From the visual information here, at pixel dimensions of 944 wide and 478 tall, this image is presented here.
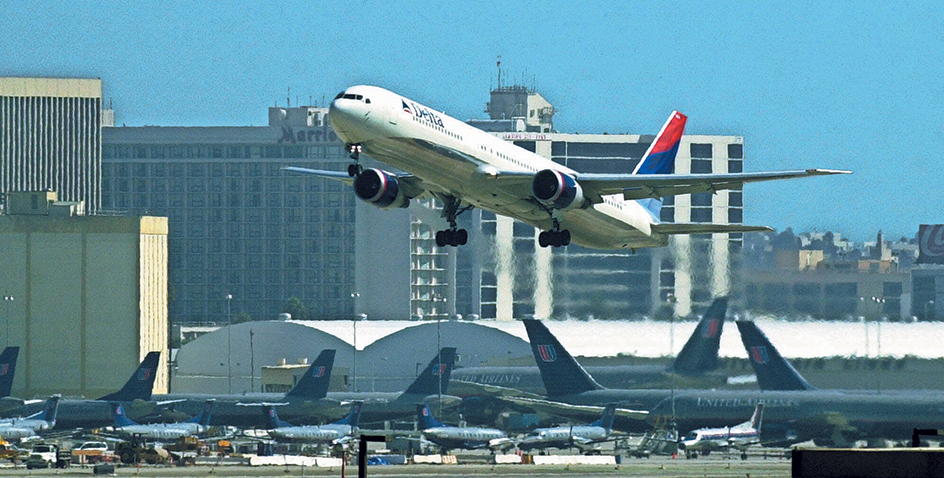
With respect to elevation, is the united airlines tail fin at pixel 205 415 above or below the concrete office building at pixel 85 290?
below

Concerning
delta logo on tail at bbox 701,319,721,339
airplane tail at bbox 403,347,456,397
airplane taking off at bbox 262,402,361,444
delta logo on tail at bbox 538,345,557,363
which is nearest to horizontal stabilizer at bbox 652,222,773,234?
delta logo on tail at bbox 701,319,721,339

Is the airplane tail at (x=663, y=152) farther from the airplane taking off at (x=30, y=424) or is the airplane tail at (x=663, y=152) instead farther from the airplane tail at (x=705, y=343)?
the airplane taking off at (x=30, y=424)

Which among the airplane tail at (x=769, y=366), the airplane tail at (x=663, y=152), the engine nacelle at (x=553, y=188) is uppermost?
the airplane tail at (x=663, y=152)

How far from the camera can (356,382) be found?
118m

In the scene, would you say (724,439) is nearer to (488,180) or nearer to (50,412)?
(488,180)

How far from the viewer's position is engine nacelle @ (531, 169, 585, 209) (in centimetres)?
6088

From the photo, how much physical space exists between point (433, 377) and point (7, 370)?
2423cm

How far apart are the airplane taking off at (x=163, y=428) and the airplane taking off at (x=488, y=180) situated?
21.6 meters

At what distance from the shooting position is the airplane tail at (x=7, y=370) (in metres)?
98.8

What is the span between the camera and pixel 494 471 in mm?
70688

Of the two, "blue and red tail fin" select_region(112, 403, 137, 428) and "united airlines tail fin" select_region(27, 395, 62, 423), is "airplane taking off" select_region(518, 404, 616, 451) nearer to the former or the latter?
"blue and red tail fin" select_region(112, 403, 137, 428)

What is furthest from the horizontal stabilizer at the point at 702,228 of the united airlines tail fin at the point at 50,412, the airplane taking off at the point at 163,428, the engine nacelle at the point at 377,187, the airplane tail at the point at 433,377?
the united airlines tail fin at the point at 50,412

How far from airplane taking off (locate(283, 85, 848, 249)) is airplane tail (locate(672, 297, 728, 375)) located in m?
16.9

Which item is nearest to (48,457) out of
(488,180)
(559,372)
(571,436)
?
(571,436)
